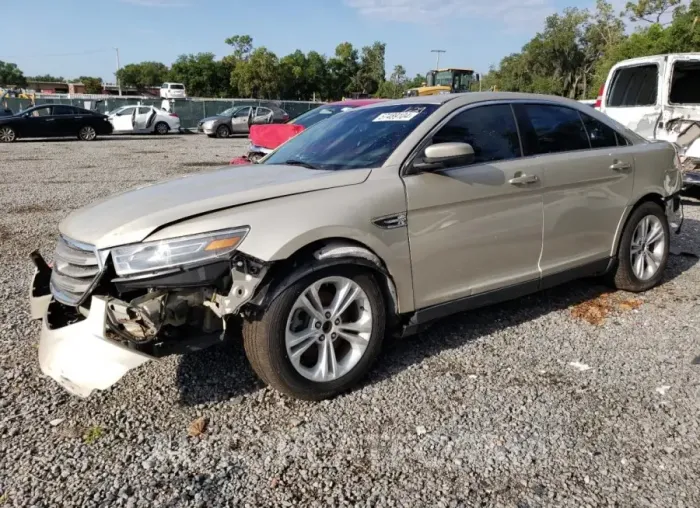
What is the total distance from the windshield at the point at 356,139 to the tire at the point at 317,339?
811 mm

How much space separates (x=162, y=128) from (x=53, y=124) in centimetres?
703

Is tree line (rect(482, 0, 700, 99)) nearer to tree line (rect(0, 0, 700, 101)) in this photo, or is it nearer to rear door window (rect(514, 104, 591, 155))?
tree line (rect(0, 0, 700, 101))

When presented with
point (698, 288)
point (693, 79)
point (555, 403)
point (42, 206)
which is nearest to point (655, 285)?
point (698, 288)

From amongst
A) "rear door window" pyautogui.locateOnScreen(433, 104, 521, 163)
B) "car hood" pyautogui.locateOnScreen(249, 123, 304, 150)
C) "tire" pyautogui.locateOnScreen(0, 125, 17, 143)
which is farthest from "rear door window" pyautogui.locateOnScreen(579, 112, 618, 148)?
"tire" pyautogui.locateOnScreen(0, 125, 17, 143)

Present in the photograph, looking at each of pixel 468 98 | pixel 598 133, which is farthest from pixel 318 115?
pixel 468 98

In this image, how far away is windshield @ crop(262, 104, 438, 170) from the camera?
3688 mm

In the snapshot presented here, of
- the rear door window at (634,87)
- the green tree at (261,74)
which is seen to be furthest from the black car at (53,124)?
the green tree at (261,74)

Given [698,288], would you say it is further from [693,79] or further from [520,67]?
[520,67]

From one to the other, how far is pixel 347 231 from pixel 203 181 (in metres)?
1.02

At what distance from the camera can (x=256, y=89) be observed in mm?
76750

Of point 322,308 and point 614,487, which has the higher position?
point 322,308

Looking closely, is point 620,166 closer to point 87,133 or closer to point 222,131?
point 87,133

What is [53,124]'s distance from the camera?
883 inches

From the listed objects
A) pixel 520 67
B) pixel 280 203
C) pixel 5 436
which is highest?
pixel 520 67
